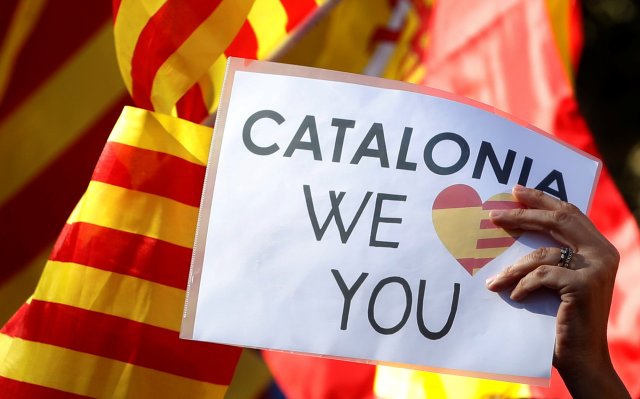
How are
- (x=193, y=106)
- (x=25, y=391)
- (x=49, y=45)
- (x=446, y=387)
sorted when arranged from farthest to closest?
(x=49, y=45) → (x=446, y=387) → (x=193, y=106) → (x=25, y=391)

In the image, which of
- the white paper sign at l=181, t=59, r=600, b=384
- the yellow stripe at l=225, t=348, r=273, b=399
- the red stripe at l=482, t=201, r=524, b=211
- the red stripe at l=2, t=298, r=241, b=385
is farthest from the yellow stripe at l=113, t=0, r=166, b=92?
the yellow stripe at l=225, t=348, r=273, b=399

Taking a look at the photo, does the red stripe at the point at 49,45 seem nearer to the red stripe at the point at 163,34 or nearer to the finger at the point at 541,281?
the red stripe at the point at 163,34

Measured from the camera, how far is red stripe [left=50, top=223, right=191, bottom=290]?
174 cm

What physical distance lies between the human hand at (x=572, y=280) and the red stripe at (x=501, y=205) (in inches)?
0.4

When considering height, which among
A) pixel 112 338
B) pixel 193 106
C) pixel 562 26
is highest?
pixel 562 26

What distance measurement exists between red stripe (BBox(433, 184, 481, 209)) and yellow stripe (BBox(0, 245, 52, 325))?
5.20 ft

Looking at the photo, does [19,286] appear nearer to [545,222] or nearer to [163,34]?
[163,34]

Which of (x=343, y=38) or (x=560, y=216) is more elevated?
(x=343, y=38)

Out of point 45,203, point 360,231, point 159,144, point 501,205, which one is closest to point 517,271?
point 501,205

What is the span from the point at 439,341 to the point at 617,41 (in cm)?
543

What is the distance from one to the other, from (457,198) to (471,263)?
110mm

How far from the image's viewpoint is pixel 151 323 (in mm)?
1758

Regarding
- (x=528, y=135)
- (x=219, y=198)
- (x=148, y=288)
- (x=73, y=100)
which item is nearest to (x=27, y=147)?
(x=73, y=100)

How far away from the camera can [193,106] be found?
1.94 meters
